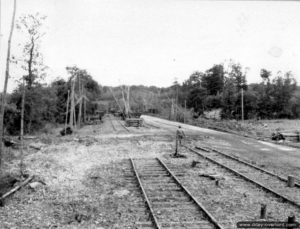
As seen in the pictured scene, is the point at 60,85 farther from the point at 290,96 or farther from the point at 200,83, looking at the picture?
the point at 290,96

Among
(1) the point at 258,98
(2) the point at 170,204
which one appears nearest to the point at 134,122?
(1) the point at 258,98

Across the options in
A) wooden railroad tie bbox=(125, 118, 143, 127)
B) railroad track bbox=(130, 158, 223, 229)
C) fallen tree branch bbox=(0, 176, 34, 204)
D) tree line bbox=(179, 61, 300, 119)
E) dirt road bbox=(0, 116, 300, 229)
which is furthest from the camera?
tree line bbox=(179, 61, 300, 119)

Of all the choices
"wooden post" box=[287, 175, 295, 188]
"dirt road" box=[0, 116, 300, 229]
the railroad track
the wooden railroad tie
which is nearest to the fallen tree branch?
"dirt road" box=[0, 116, 300, 229]

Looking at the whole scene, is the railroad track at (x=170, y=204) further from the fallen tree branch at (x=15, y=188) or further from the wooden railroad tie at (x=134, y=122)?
the wooden railroad tie at (x=134, y=122)

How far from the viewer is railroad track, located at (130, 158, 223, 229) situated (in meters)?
6.62

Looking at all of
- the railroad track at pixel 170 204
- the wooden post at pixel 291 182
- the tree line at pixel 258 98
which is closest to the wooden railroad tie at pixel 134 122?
the tree line at pixel 258 98

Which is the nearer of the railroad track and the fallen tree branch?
the railroad track

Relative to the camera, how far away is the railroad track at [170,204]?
6617mm

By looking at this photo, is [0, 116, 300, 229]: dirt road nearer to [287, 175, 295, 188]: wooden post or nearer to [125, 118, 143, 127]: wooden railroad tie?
[287, 175, 295, 188]: wooden post

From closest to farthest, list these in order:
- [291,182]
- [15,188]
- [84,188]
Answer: [15,188], [84,188], [291,182]

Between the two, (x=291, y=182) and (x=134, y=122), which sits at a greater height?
(x=134, y=122)

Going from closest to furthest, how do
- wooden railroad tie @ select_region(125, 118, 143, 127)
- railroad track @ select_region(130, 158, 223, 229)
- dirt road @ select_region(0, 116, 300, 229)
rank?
railroad track @ select_region(130, 158, 223, 229), dirt road @ select_region(0, 116, 300, 229), wooden railroad tie @ select_region(125, 118, 143, 127)

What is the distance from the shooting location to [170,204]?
7934 millimetres

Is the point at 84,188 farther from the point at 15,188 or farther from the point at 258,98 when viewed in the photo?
the point at 258,98
